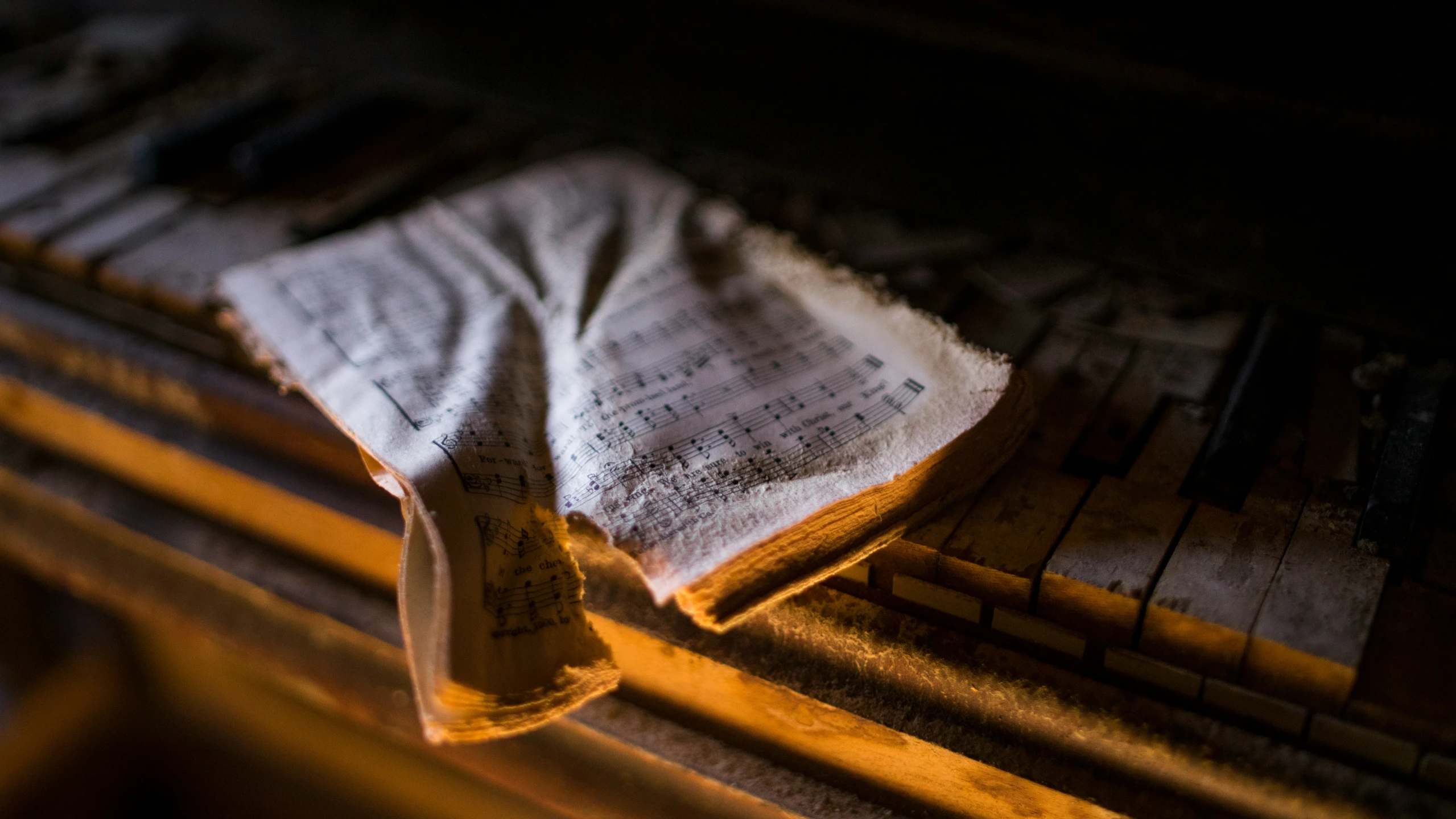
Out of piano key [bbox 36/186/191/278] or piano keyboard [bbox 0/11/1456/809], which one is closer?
piano keyboard [bbox 0/11/1456/809]

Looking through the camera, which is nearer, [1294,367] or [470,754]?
[1294,367]

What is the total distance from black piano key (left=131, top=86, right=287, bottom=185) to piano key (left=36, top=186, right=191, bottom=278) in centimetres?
5

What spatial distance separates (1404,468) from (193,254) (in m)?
1.36

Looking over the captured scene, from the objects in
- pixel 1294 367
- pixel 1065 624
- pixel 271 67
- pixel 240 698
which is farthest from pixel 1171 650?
pixel 240 698

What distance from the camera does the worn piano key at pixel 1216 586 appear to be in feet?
2.54

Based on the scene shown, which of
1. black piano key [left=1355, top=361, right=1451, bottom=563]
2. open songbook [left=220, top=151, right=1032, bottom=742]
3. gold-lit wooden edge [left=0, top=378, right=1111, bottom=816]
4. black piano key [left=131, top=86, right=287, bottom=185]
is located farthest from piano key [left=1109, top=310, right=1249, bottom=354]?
black piano key [left=131, top=86, right=287, bottom=185]

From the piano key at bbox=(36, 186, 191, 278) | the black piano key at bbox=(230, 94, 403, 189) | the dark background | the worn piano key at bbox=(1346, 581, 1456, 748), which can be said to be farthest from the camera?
the black piano key at bbox=(230, 94, 403, 189)

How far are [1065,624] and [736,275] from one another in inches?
20.7

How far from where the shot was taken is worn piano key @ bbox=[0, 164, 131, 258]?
1.36 metres

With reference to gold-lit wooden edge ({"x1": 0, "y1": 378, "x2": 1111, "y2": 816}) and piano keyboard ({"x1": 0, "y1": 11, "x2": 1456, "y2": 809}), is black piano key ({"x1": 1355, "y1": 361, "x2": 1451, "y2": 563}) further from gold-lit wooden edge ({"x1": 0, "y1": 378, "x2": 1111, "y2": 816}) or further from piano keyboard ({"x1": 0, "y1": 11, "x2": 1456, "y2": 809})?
gold-lit wooden edge ({"x1": 0, "y1": 378, "x2": 1111, "y2": 816})

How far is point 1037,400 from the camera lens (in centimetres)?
103

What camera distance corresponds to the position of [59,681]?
2145mm

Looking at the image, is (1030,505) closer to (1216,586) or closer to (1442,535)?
(1216,586)

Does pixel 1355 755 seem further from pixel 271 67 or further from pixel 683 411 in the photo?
pixel 271 67
